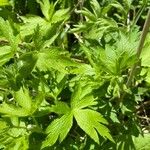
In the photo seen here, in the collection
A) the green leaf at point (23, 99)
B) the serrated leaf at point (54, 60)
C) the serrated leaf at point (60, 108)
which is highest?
the serrated leaf at point (54, 60)

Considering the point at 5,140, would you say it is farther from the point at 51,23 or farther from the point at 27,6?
the point at 27,6

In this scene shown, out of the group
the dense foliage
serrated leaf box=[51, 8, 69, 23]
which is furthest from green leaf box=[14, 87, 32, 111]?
serrated leaf box=[51, 8, 69, 23]

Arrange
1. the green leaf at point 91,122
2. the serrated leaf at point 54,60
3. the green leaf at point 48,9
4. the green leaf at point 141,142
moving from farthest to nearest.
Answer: the green leaf at point 48,9 → the green leaf at point 141,142 → the serrated leaf at point 54,60 → the green leaf at point 91,122

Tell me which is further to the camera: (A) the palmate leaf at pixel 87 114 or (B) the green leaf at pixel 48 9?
(B) the green leaf at pixel 48 9

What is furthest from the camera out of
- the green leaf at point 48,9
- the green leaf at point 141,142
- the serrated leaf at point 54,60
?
the green leaf at point 48,9

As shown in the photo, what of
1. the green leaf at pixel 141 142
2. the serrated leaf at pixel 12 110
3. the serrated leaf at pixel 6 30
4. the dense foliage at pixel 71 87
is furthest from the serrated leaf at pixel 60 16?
the green leaf at pixel 141 142

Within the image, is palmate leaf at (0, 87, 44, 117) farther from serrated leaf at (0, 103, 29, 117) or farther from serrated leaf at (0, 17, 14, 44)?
serrated leaf at (0, 17, 14, 44)

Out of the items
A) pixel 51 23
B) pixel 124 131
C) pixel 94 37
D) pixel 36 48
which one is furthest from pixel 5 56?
pixel 124 131

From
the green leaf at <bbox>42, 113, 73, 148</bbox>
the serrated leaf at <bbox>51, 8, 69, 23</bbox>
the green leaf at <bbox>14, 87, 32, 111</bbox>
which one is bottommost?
the green leaf at <bbox>42, 113, 73, 148</bbox>

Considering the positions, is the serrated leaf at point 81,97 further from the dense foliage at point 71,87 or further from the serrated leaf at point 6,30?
the serrated leaf at point 6,30
